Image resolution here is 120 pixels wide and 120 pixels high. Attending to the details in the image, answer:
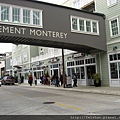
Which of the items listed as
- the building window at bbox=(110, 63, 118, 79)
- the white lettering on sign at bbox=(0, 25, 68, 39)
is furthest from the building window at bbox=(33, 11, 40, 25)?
the building window at bbox=(110, 63, 118, 79)

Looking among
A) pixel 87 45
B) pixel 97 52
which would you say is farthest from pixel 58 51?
pixel 87 45

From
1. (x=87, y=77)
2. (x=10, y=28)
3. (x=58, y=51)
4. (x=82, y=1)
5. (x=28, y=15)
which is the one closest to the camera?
(x=10, y=28)

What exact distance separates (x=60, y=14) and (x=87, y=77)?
9191 mm

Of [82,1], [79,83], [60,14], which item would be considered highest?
[82,1]

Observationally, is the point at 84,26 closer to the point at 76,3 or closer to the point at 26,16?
the point at 26,16

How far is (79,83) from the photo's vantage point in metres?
24.7

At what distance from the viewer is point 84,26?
19375 millimetres

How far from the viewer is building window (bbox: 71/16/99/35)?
18.6m

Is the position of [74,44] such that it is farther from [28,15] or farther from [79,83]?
[79,83]

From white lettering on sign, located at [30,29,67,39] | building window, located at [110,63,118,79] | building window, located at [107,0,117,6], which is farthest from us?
building window, located at [107,0,117,6]

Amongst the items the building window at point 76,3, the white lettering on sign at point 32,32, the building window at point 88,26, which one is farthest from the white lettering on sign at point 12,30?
the building window at point 76,3

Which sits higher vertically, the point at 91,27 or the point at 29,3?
the point at 29,3

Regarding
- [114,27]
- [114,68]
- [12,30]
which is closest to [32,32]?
[12,30]

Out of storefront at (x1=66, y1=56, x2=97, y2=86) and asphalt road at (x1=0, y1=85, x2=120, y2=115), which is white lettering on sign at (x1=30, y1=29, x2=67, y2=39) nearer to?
asphalt road at (x1=0, y1=85, x2=120, y2=115)
